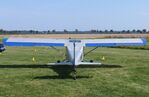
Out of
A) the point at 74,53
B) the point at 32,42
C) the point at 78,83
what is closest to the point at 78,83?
the point at 78,83

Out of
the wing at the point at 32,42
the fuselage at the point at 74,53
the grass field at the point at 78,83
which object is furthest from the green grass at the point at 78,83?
the wing at the point at 32,42

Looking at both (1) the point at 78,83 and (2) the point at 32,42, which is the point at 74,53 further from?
(2) the point at 32,42

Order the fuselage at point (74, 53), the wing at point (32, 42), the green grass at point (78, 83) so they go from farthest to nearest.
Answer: the wing at point (32, 42) < the fuselage at point (74, 53) < the green grass at point (78, 83)

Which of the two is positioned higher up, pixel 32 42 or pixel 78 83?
pixel 32 42

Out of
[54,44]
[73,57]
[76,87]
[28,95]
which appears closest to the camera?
[28,95]

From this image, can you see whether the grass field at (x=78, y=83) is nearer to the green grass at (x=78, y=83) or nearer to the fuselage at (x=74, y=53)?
the green grass at (x=78, y=83)

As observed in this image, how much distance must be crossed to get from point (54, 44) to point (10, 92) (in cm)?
863

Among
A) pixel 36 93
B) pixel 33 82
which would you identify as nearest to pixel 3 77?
pixel 33 82

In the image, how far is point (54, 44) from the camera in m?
21.2

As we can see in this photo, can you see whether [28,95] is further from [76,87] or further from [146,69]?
[146,69]

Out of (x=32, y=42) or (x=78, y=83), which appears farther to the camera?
(x=32, y=42)

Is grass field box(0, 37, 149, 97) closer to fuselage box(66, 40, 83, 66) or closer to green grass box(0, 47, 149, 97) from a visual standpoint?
green grass box(0, 47, 149, 97)

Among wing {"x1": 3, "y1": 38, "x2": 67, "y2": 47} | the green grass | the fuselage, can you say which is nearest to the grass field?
the green grass

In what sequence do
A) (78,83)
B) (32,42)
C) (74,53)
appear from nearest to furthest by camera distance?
(78,83) → (74,53) → (32,42)
